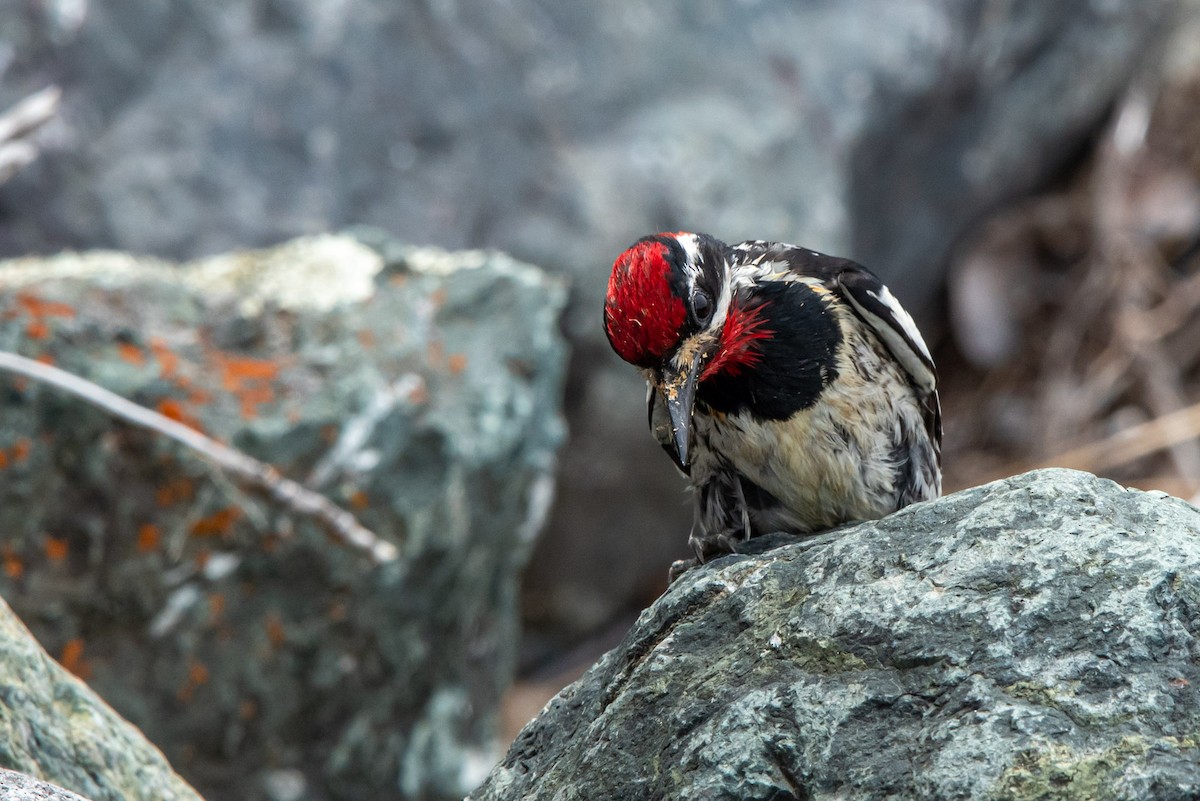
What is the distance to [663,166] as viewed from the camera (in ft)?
18.8

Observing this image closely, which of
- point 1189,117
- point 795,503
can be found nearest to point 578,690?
point 795,503

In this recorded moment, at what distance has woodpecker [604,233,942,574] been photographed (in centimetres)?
290

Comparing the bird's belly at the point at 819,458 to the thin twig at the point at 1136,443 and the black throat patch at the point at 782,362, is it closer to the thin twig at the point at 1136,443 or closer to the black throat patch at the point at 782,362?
the black throat patch at the point at 782,362

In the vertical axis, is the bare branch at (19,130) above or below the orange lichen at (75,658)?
above

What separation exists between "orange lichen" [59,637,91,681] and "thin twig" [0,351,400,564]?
0.68m

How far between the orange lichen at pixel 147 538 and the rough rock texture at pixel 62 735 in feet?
4.39

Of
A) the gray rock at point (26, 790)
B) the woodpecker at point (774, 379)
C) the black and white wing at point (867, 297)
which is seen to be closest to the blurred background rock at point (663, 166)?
the black and white wing at point (867, 297)

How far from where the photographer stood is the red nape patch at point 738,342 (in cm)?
304

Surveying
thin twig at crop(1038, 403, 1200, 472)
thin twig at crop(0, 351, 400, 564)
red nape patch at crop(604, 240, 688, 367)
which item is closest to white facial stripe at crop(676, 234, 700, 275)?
red nape patch at crop(604, 240, 688, 367)

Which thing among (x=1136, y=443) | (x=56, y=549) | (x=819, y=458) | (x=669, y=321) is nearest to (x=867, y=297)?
(x=819, y=458)

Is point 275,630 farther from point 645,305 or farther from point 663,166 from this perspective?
point 663,166

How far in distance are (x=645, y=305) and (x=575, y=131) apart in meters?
3.06

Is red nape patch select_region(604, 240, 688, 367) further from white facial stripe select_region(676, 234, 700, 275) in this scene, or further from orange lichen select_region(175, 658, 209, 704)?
orange lichen select_region(175, 658, 209, 704)

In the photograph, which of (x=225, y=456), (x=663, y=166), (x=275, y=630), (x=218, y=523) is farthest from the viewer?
(x=663, y=166)
